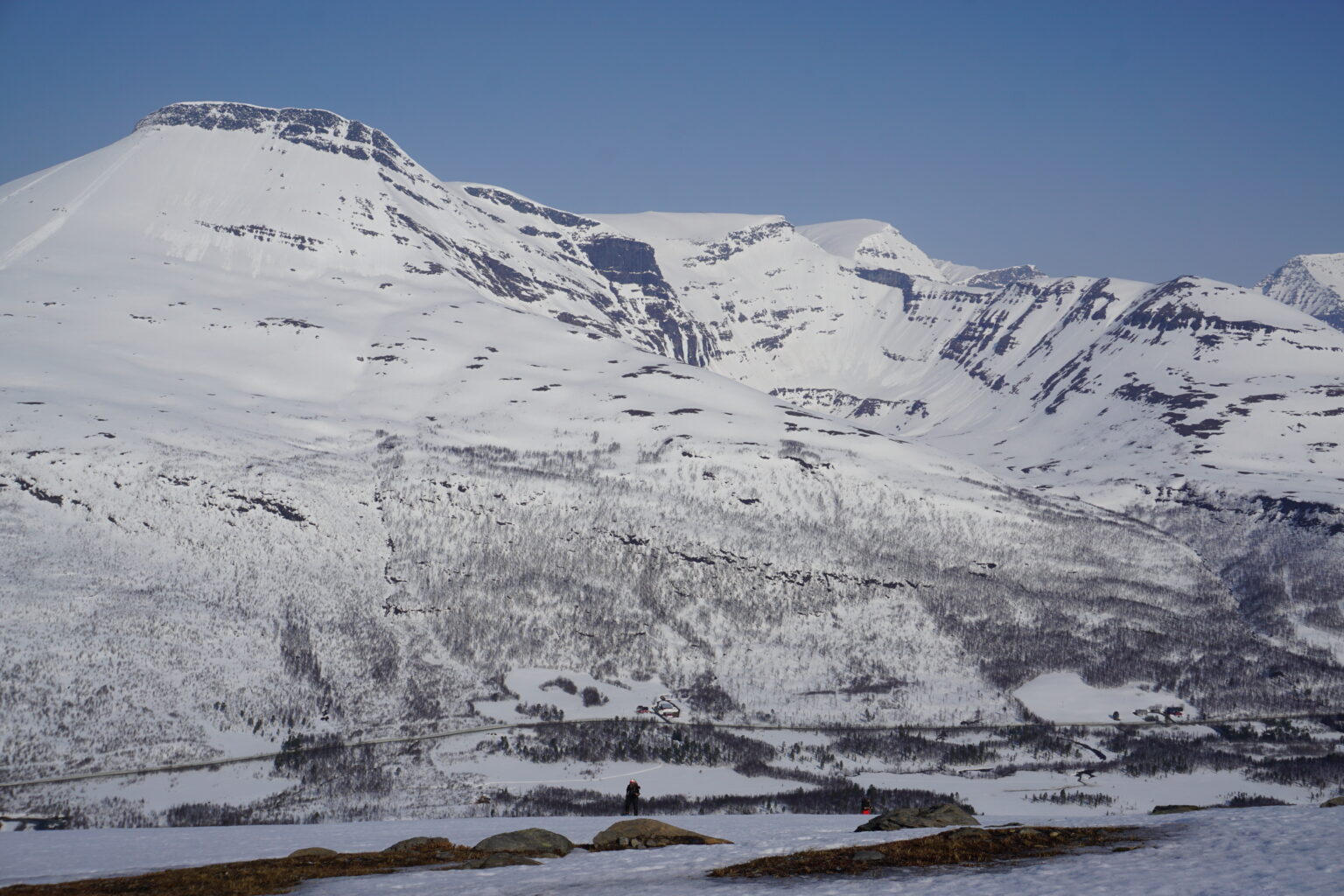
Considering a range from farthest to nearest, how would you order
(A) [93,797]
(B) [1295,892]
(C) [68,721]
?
1. (C) [68,721]
2. (A) [93,797]
3. (B) [1295,892]

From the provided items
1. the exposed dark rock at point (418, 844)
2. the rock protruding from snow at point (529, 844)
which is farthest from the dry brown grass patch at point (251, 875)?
the rock protruding from snow at point (529, 844)

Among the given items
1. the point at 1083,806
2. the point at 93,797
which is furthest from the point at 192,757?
the point at 1083,806

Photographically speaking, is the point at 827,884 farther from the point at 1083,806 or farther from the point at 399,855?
the point at 1083,806

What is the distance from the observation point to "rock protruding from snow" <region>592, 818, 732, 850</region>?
4962 centimetres

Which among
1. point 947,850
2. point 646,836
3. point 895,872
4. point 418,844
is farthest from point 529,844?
point 947,850

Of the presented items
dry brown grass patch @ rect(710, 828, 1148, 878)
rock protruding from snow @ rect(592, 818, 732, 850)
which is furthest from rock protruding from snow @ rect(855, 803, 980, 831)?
dry brown grass patch @ rect(710, 828, 1148, 878)

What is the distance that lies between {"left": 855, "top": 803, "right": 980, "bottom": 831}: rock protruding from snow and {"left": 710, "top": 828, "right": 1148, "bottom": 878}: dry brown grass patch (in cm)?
861

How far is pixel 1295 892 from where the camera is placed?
31719 millimetres

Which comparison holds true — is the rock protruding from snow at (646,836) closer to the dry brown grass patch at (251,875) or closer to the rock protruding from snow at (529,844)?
the rock protruding from snow at (529,844)

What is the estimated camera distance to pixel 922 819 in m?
54.1

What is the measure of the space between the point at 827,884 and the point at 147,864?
101 ft

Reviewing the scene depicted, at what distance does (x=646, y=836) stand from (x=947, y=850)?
15.5m

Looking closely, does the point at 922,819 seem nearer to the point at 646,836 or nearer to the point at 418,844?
the point at 646,836

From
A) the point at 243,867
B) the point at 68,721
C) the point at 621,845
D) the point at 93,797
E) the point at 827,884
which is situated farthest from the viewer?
the point at 68,721
